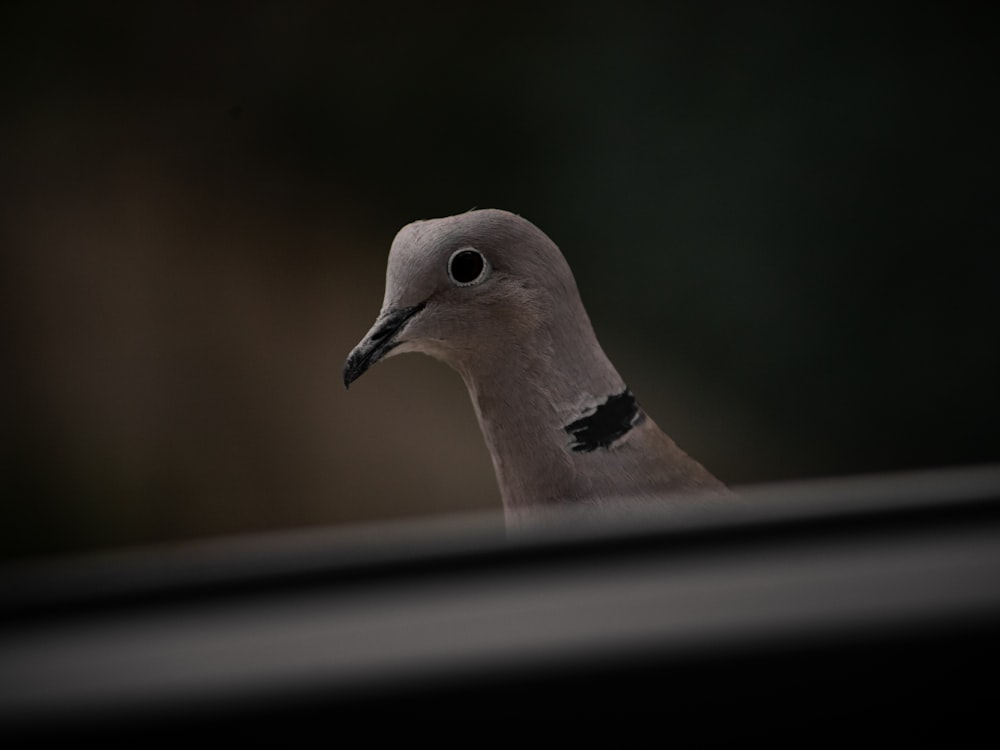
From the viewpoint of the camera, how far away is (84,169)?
2.47 meters

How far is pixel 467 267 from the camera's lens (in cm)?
122

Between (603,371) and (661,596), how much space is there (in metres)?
0.94

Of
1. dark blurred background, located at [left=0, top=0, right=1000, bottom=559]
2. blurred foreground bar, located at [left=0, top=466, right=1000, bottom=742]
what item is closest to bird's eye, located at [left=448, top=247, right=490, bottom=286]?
blurred foreground bar, located at [left=0, top=466, right=1000, bottom=742]

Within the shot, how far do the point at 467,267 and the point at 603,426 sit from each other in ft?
0.76

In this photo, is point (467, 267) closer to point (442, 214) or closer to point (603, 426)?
point (603, 426)

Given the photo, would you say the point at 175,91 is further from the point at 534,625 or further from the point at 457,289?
the point at 534,625

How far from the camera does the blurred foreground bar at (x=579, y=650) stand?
0.26 m

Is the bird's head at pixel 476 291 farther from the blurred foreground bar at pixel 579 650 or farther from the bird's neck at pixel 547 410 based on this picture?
the blurred foreground bar at pixel 579 650

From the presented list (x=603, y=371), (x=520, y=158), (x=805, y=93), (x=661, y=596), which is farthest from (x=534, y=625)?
(x=805, y=93)

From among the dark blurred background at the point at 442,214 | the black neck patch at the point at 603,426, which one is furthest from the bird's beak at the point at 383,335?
the dark blurred background at the point at 442,214

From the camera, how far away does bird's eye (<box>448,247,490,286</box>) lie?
1216 millimetres

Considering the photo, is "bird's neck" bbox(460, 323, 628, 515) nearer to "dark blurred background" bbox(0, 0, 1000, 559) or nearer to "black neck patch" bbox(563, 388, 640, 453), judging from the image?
"black neck patch" bbox(563, 388, 640, 453)

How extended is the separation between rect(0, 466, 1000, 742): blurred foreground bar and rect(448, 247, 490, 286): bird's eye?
92cm

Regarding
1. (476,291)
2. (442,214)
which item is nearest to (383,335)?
(476,291)
